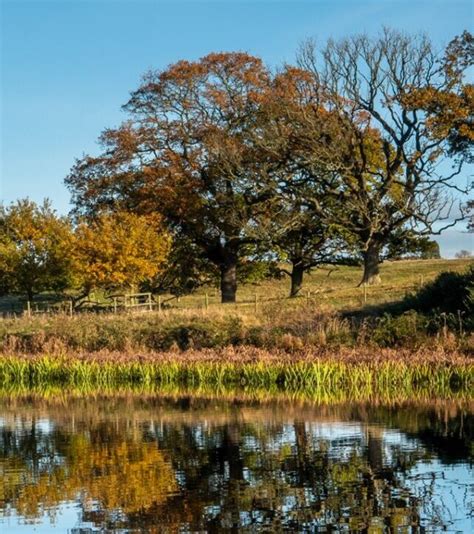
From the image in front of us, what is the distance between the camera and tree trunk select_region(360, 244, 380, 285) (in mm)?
51031

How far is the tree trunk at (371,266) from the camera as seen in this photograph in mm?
51031

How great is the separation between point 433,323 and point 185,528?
22585mm

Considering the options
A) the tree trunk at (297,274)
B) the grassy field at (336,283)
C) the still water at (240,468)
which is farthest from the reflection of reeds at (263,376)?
the tree trunk at (297,274)

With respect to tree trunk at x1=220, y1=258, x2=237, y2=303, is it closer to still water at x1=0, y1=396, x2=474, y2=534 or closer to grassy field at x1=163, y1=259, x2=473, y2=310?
grassy field at x1=163, y1=259, x2=473, y2=310

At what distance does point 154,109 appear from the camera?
182ft

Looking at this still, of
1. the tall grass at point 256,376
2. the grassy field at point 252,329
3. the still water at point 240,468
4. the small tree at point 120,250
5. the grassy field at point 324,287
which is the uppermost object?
the small tree at point 120,250

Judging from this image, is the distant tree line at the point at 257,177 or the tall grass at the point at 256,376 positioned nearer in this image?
the tall grass at the point at 256,376

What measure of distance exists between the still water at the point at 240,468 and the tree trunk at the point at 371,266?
1134 inches

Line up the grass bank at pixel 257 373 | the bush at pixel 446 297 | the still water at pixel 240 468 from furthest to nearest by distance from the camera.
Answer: the bush at pixel 446 297 → the grass bank at pixel 257 373 → the still water at pixel 240 468

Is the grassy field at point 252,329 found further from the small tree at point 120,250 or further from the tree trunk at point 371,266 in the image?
the small tree at point 120,250

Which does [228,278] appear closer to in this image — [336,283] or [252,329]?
[336,283]

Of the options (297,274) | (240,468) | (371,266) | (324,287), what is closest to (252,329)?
(371,266)

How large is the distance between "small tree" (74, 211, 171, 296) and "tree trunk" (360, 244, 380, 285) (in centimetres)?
1179

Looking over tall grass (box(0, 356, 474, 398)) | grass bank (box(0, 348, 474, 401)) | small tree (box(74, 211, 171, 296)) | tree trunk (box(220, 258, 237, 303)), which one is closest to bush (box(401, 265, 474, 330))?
grass bank (box(0, 348, 474, 401))
